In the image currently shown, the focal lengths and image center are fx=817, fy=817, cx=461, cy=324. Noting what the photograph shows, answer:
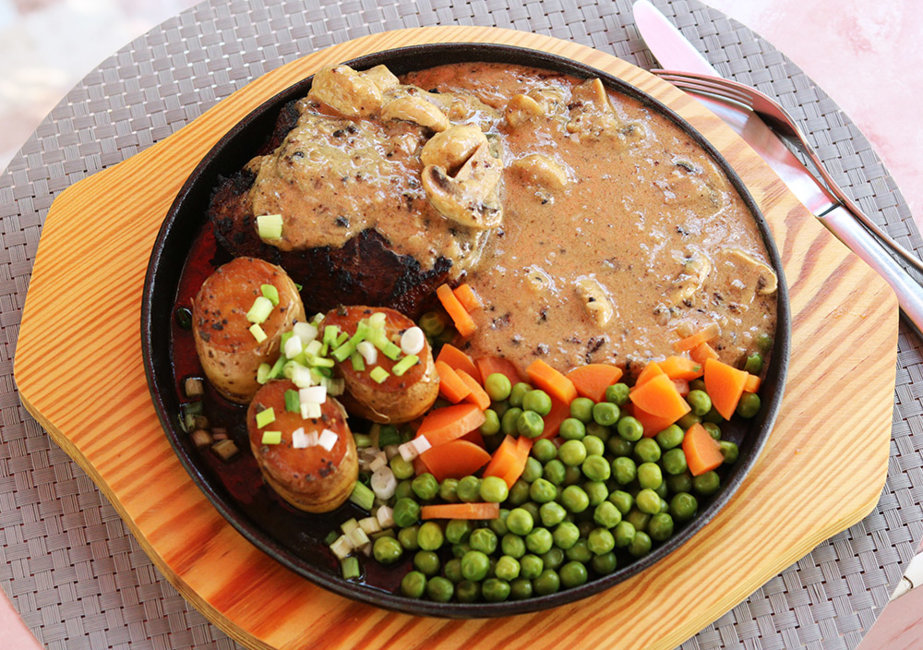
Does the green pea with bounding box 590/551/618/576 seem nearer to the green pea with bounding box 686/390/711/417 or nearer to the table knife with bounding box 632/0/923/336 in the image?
the green pea with bounding box 686/390/711/417

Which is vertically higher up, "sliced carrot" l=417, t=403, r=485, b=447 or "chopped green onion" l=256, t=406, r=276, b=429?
"chopped green onion" l=256, t=406, r=276, b=429

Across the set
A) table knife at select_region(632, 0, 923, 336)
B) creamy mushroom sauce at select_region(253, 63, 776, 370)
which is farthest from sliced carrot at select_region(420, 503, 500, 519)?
table knife at select_region(632, 0, 923, 336)

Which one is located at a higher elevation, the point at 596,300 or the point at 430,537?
the point at 596,300

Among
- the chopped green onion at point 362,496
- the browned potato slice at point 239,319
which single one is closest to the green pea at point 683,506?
the chopped green onion at point 362,496

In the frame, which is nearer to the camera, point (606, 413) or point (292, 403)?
point (292, 403)

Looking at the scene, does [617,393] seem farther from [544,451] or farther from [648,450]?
[544,451]

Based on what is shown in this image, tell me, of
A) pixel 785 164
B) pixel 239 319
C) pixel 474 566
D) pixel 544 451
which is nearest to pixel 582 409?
pixel 544 451

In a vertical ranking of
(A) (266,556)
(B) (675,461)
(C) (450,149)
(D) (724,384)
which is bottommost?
(A) (266,556)
